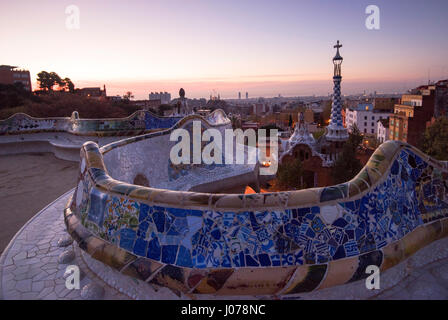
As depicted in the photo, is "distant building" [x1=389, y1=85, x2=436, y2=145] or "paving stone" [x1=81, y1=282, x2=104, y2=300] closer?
"paving stone" [x1=81, y1=282, x2=104, y2=300]

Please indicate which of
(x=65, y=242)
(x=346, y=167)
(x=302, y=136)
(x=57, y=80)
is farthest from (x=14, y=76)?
(x=65, y=242)

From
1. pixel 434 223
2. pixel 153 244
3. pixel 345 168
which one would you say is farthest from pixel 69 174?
pixel 345 168

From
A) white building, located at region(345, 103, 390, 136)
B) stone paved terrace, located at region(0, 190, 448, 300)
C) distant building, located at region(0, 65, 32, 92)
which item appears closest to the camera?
stone paved terrace, located at region(0, 190, 448, 300)

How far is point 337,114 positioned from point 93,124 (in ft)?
59.0

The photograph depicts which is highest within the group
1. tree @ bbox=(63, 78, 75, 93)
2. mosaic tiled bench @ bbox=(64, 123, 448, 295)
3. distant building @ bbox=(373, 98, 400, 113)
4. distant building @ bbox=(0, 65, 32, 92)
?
distant building @ bbox=(0, 65, 32, 92)

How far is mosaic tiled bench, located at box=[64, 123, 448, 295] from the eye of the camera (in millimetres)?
2367

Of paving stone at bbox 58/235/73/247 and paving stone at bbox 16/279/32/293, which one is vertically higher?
paving stone at bbox 58/235/73/247

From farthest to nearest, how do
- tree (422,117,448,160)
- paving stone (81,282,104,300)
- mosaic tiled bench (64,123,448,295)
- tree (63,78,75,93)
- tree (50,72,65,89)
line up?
tree (63,78,75,93) → tree (50,72,65,89) → tree (422,117,448,160) → paving stone (81,282,104,300) → mosaic tiled bench (64,123,448,295)

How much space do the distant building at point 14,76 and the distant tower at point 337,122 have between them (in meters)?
44.2

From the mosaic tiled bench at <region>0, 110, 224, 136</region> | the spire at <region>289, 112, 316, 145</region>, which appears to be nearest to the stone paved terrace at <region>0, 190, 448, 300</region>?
the mosaic tiled bench at <region>0, 110, 224, 136</region>

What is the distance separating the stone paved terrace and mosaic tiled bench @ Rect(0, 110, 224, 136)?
24.4ft

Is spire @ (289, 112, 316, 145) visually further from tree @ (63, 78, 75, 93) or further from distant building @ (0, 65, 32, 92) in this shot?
distant building @ (0, 65, 32, 92)

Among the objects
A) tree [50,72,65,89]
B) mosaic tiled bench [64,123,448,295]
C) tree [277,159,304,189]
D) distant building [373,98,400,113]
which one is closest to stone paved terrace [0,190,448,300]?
mosaic tiled bench [64,123,448,295]

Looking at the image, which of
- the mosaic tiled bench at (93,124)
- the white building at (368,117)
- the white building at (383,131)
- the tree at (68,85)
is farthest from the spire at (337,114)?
the white building at (368,117)
